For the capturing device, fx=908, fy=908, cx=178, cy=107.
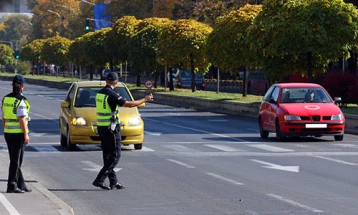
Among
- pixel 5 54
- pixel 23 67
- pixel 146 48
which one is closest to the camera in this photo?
pixel 146 48

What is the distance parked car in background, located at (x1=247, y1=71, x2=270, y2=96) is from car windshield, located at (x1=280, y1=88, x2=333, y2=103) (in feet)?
112

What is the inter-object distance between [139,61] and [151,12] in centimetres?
3128

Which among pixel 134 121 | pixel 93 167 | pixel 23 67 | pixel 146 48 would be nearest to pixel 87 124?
pixel 134 121

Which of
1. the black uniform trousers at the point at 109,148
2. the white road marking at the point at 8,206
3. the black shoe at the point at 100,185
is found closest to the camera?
the white road marking at the point at 8,206

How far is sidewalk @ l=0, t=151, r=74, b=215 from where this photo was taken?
1092 centimetres

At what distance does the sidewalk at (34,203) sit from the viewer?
10.9 m

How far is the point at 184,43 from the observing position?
171 ft

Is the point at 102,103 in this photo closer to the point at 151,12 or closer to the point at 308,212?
the point at 308,212

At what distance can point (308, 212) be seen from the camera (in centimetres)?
1148

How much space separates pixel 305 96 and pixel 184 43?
2769 cm

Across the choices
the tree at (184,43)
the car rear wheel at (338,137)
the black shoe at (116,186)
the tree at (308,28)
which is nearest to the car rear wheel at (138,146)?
the car rear wheel at (338,137)

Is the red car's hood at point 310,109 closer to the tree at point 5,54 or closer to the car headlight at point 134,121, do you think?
the car headlight at point 134,121

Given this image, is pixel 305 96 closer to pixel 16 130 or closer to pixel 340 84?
pixel 340 84

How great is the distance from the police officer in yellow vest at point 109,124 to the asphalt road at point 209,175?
1.45 ft
